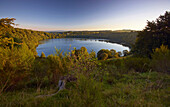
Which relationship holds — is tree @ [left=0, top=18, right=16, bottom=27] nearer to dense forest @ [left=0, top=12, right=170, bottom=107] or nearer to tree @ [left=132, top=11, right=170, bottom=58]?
dense forest @ [left=0, top=12, right=170, bottom=107]

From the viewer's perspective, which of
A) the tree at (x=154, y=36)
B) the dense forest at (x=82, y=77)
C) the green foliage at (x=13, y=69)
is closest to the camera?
the dense forest at (x=82, y=77)

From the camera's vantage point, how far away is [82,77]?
1472 millimetres

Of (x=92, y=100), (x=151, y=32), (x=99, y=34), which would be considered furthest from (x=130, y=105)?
(x=99, y=34)

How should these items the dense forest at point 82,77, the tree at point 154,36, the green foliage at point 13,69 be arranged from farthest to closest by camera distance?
1. the tree at point 154,36
2. the green foliage at point 13,69
3. the dense forest at point 82,77

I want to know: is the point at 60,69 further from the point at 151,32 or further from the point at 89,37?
the point at 89,37

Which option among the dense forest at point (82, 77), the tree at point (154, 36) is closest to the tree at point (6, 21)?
the dense forest at point (82, 77)

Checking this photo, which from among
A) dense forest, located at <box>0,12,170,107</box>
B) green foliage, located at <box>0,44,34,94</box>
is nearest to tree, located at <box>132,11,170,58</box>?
dense forest, located at <box>0,12,170,107</box>

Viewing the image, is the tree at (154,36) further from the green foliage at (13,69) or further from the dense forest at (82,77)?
the green foliage at (13,69)

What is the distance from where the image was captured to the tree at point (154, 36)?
10.5 meters

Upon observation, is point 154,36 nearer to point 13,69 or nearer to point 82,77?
point 82,77

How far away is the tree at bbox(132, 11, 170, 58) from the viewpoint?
414 inches

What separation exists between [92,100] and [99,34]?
555 ft

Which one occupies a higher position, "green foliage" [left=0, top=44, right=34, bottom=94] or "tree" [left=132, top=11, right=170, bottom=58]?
"tree" [left=132, top=11, right=170, bottom=58]

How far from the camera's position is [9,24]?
3266mm
